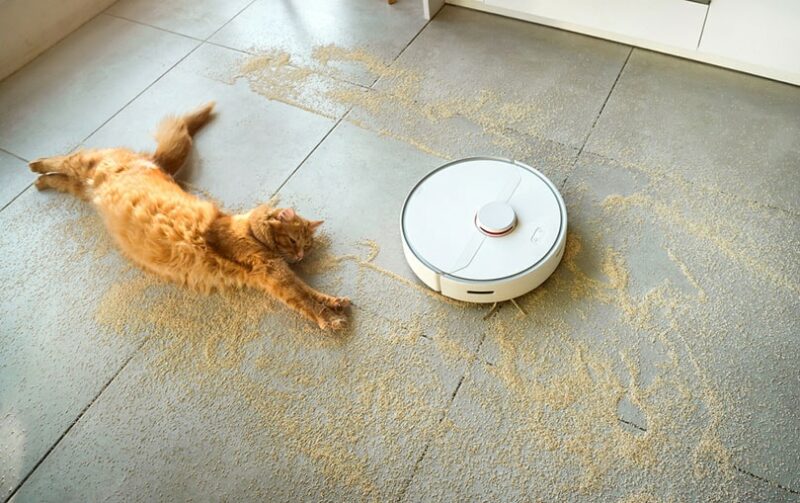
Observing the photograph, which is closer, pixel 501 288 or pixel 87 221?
pixel 501 288

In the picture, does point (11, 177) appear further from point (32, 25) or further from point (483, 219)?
point (483, 219)

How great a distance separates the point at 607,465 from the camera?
3.75ft

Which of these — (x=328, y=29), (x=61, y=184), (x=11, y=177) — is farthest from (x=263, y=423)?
(x=328, y=29)

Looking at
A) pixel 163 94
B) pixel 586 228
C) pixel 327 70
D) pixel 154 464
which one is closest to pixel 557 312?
pixel 586 228

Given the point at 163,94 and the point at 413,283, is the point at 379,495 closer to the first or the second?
the point at 413,283

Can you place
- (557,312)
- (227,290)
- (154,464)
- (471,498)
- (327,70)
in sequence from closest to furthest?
1. (471,498)
2. (154,464)
3. (557,312)
4. (227,290)
5. (327,70)

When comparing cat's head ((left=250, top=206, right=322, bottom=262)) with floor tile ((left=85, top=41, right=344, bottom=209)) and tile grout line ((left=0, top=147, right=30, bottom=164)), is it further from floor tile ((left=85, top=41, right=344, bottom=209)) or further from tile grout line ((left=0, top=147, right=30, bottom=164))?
tile grout line ((left=0, top=147, right=30, bottom=164))

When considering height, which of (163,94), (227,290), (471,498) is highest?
(163,94)

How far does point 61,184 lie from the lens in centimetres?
177

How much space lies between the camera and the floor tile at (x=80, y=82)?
6.48ft

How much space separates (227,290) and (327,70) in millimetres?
967

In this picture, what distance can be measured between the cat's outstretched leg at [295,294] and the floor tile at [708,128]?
945mm

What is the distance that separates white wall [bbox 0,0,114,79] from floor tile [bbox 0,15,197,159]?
0.03 metres

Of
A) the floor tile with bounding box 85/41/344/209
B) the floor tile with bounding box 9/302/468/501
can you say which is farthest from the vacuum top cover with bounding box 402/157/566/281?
the floor tile with bounding box 85/41/344/209
